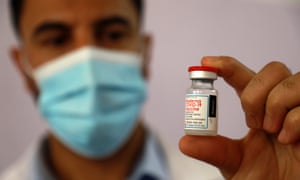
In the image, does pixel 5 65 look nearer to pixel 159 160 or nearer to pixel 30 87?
pixel 30 87

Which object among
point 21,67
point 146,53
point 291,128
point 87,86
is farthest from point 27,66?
point 291,128

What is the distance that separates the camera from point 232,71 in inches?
22.8

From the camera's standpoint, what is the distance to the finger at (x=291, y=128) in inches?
19.9

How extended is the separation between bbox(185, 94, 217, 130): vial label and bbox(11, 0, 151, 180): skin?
1.80ft

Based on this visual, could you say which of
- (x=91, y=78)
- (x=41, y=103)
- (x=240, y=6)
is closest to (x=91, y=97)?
(x=91, y=78)

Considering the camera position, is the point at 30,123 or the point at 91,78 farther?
the point at 30,123

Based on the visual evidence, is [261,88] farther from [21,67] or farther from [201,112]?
[21,67]

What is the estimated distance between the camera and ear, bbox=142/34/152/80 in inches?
42.8

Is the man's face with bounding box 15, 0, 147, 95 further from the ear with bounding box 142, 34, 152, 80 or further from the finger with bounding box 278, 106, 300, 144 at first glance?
the finger with bounding box 278, 106, 300, 144

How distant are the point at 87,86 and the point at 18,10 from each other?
337 mm

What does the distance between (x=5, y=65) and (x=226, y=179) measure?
0.77 metres

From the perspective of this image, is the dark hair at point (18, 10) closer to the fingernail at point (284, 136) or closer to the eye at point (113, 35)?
the eye at point (113, 35)

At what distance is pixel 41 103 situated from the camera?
102cm

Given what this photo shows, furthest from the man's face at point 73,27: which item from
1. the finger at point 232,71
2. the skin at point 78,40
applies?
the finger at point 232,71
